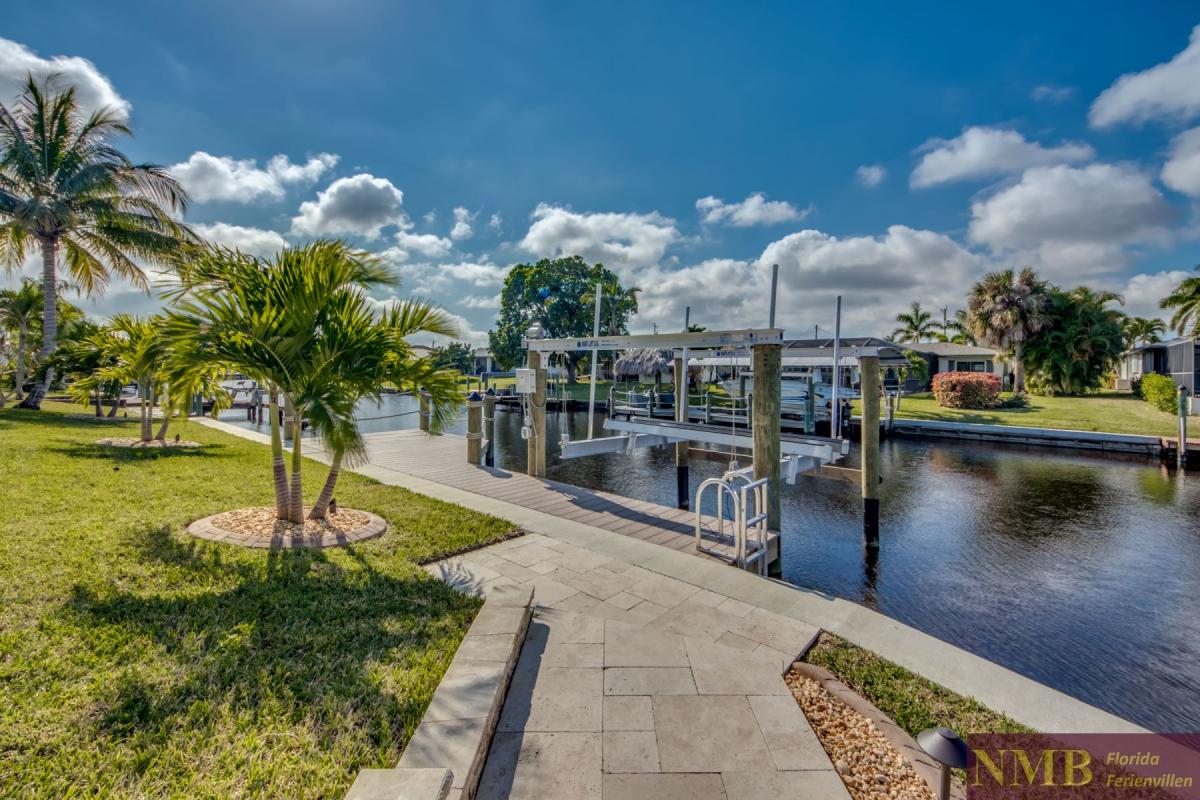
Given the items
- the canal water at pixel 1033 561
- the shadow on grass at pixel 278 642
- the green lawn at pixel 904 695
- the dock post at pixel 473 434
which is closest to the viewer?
the shadow on grass at pixel 278 642

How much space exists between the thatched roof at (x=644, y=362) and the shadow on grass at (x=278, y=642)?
29.4 metres

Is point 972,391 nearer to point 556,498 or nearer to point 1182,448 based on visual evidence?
point 1182,448

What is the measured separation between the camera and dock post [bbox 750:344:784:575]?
19.9ft

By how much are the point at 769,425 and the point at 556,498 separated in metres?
3.54

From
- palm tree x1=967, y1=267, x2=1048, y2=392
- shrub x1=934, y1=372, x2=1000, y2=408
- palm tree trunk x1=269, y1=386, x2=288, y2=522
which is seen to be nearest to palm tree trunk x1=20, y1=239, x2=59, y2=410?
palm tree trunk x1=269, y1=386, x2=288, y2=522

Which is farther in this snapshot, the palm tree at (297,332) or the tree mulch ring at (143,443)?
the tree mulch ring at (143,443)

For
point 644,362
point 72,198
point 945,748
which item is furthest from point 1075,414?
point 72,198

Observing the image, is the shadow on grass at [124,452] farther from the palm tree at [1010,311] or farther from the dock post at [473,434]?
the palm tree at [1010,311]

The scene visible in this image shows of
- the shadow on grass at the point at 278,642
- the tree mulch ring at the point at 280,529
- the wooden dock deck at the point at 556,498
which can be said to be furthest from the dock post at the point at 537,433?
the shadow on grass at the point at 278,642

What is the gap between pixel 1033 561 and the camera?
7762 millimetres

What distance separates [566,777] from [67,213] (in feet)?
73.2

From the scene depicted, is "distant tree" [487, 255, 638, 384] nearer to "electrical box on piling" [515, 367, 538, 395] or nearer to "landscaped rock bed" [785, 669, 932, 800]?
"electrical box on piling" [515, 367, 538, 395]

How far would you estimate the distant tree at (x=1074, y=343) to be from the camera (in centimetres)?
2906

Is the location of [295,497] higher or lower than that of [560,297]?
lower
